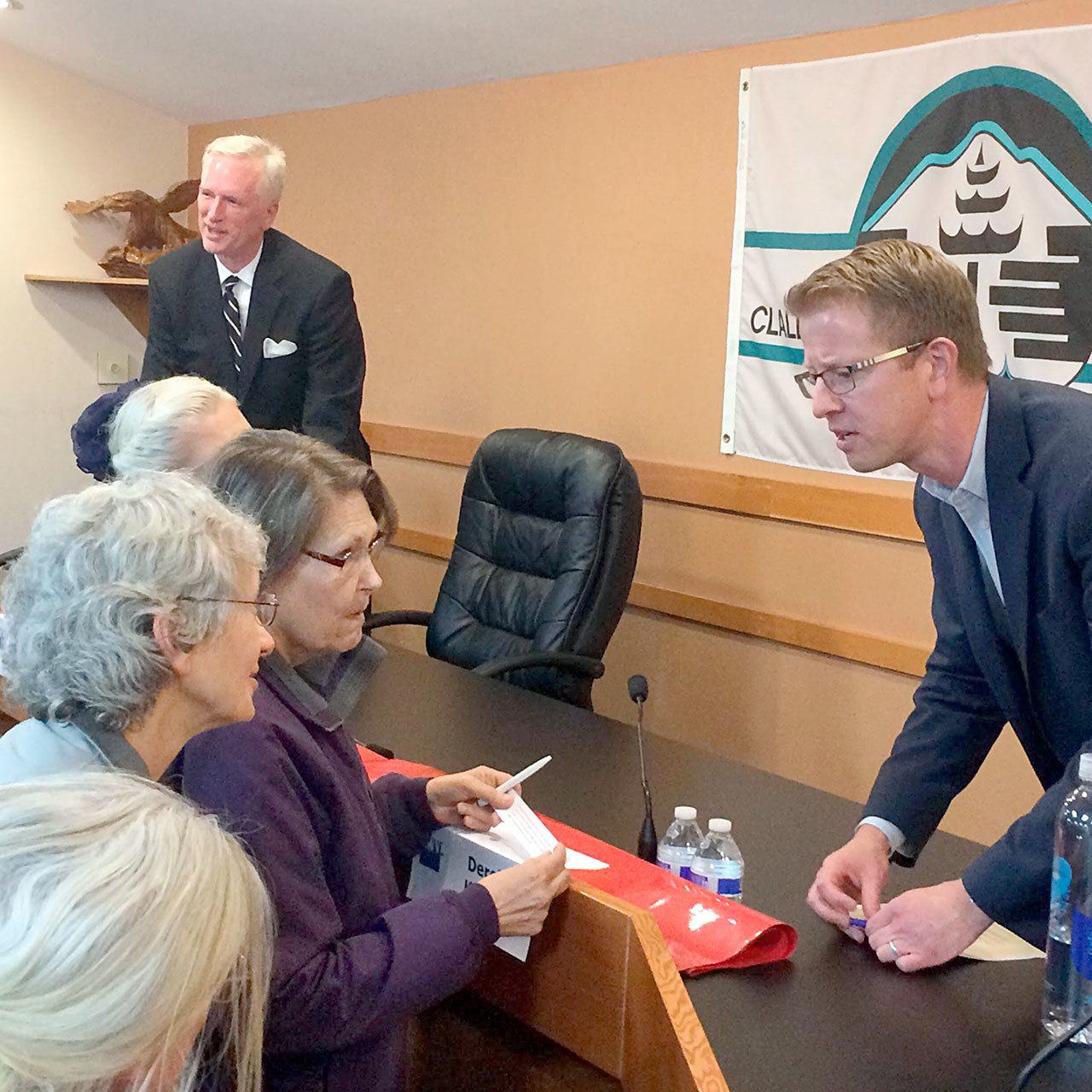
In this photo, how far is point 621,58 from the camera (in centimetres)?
346

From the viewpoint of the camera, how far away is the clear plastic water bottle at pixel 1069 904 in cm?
127

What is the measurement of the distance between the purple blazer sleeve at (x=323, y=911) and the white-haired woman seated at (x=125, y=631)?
5cm

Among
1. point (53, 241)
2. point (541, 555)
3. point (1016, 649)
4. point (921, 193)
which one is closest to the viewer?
point (1016, 649)

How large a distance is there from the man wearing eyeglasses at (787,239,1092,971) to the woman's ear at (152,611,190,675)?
2.59 ft

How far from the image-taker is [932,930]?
1.40 metres

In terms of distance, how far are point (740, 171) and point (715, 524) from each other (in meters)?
0.91

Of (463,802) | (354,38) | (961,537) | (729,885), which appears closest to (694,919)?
(729,885)

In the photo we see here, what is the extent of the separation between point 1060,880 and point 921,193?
1.96 meters

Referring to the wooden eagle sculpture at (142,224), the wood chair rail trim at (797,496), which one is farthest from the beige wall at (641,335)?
the wooden eagle sculpture at (142,224)

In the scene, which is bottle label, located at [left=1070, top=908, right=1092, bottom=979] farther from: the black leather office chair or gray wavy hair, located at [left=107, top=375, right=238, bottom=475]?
the black leather office chair

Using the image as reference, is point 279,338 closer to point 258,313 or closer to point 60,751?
point 258,313

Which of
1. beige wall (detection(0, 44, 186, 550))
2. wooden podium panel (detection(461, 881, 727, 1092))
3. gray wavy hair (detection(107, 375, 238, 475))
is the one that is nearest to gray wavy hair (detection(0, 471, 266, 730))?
wooden podium panel (detection(461, 881, 727, 1092))

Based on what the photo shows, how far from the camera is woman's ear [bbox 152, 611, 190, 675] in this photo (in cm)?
119

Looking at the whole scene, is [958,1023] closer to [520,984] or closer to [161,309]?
[520,984]
